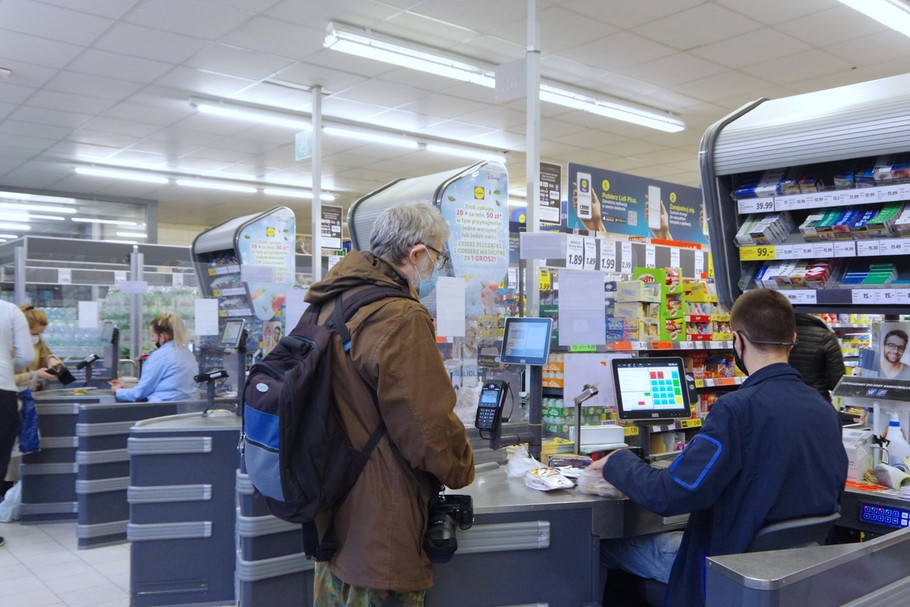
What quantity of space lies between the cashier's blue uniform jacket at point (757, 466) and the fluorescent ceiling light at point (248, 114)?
745 cm

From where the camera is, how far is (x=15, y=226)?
45.9 ft

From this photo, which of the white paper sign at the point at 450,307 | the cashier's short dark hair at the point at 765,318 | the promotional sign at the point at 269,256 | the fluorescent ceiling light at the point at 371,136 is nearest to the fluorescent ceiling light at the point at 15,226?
the fluorescent ceiling light at the point at 371,136

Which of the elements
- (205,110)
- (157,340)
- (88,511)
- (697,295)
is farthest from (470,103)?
(88,511)

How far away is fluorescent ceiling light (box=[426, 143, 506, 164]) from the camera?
10.6 metres

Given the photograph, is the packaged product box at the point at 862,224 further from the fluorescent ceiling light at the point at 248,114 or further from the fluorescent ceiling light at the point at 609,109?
the fluorescent ceiling light at the point at 248,114

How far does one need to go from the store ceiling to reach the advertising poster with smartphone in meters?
1.38

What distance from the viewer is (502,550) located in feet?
8.00

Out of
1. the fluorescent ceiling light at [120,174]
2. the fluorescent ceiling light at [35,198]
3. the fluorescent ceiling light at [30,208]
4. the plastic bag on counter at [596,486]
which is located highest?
the fluorescent ceiling light at [120,174]

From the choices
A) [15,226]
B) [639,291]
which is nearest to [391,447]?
[639,291]

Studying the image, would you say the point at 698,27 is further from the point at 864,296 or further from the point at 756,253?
the point at 864,296

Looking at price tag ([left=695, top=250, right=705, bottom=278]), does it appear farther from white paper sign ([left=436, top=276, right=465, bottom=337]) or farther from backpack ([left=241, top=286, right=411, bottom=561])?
backpack ([left=241, top=286, right=411, bottom=561])

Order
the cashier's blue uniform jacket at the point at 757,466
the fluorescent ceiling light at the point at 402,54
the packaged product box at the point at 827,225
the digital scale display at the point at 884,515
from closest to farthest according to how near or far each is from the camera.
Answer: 1. the cashier's blue uniform jacket at the point at 757,466
2. the digital scale display at the point at 884,515
3. the packaged product box at the point at 827,225
4. the fluorescent ceiling light at the point at 402,54

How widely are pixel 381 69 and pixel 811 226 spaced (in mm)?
5509

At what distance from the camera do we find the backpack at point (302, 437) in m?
1.91
